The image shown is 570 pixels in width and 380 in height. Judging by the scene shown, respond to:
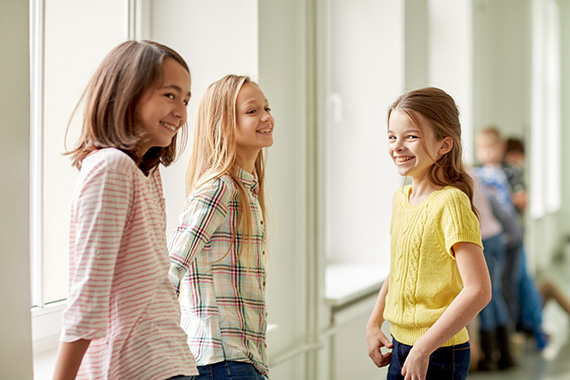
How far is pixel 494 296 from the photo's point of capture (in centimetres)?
370

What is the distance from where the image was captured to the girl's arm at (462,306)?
1222 millimetres

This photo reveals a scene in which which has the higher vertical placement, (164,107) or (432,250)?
(164,107)

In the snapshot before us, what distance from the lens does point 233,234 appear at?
4.69 ft

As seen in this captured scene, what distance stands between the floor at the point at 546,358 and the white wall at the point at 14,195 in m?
2.91

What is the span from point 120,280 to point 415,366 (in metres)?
0.61

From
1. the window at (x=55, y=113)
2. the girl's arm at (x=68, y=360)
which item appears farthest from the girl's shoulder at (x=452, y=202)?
the window at (x=55, y=113)

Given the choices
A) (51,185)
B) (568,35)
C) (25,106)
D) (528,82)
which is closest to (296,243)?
(51,185)

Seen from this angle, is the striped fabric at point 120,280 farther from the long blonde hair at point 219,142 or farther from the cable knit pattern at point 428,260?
the cable knit pattern at point 428,260

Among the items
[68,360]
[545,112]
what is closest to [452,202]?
[68,360]

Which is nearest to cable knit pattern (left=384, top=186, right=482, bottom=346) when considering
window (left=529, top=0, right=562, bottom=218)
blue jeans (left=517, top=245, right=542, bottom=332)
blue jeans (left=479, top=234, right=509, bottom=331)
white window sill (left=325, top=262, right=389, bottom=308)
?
white window sill (left=325, top=262, right=389, bottom=308)

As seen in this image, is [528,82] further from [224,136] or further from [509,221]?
[224,136]

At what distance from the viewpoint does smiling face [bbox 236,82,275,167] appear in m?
1.49

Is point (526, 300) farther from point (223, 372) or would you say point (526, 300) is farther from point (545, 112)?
point (545, 112)

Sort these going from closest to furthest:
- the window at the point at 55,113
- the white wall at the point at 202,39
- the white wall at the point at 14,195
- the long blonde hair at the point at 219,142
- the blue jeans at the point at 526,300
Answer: the white wall at the point at 14,195, the long blonde hair at the point at 219,142, the window at the point at 55,113, the white wall at the point at 202,39, the blue jeans at the point at 526,300
